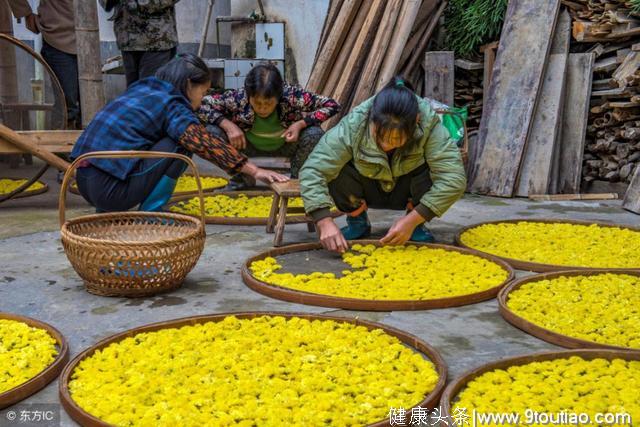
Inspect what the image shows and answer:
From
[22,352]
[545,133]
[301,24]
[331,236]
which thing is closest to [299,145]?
[331,236]

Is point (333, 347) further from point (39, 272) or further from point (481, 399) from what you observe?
point (39, 272)

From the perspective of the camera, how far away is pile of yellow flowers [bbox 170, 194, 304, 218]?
168 inches

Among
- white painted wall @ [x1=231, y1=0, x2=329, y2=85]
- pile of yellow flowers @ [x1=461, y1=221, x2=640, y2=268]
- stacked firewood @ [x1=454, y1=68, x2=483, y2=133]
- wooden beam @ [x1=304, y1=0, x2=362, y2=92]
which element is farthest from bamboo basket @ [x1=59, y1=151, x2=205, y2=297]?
white painted wall @ [x1=231, y1=0, x2=329, y2=85]

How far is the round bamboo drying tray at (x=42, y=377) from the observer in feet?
6.18

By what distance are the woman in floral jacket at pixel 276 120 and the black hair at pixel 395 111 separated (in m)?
1.54

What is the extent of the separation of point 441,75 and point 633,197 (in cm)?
186

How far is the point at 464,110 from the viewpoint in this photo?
5258mm

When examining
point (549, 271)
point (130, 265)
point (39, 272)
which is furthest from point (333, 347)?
point (39, 272)

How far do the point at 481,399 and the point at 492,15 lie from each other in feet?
14.6

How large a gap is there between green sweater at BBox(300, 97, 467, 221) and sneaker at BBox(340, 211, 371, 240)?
0.44 metres

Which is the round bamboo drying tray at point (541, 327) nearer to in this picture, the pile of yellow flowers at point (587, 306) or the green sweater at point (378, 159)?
the pile of yellow flowers at point (587, 306)

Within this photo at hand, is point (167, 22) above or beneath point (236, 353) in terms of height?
above

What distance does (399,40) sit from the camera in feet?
18.3

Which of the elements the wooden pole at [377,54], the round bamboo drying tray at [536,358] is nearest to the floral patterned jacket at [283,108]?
the wooden pole at [377,54]
